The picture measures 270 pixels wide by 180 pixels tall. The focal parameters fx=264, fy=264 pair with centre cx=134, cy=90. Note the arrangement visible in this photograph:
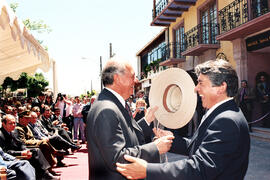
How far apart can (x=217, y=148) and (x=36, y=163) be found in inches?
181

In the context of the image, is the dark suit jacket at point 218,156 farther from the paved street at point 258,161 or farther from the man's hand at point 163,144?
the paved street at point 258,161

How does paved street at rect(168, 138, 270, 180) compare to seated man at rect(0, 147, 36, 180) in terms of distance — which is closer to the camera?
seated man at rect(0, 147, 36, 180)

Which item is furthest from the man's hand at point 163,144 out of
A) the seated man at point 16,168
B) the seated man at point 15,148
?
the seated man at point 15,148

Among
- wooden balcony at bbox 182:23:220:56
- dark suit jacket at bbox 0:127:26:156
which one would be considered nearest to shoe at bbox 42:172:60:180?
dark suit jacket at bbox 0:127:26:156

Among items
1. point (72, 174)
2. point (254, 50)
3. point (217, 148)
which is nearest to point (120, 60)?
point (217, 148)

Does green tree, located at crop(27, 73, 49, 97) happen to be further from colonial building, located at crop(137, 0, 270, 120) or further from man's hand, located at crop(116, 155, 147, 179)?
man's hand, located at crop(116, 155, 147, 179)

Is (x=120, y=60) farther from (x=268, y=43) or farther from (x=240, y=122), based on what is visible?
(x=268, y=43)

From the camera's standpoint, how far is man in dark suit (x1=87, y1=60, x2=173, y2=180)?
1.78 meters

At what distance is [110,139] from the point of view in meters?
1.77

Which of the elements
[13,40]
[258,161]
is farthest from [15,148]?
[258,161]

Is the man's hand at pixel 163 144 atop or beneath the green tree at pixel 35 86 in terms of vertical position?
beneath

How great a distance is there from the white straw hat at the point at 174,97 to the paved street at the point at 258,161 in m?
3.43

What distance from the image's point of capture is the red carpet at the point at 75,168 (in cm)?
585

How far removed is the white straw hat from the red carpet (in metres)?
3.75
